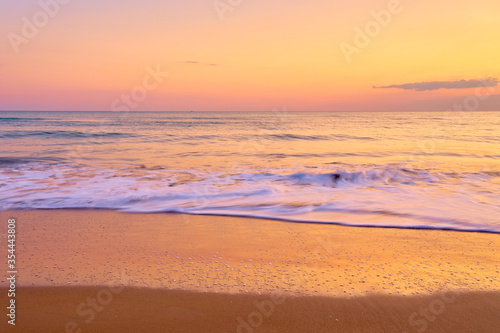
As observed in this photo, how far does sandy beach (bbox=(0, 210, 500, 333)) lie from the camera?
2.88 meters

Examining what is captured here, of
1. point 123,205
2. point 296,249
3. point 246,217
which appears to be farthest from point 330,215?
point 123,205

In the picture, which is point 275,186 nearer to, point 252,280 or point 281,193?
point 281,193

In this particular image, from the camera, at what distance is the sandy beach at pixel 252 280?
2.88 m

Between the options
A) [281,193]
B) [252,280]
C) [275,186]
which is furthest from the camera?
[275,186]

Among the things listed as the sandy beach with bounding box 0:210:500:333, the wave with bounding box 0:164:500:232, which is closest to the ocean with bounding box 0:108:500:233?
the wave with bounding box 0:164:500:232

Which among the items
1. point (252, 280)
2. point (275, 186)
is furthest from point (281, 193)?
point (252, 280)

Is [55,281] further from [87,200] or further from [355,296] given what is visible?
[87,200]

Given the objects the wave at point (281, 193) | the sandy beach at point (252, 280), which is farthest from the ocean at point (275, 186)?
the sandy beach at point (252, 280)

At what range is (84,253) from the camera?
4.21 m

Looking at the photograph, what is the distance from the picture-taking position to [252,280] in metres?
3.54

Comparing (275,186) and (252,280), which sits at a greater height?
(252,280)

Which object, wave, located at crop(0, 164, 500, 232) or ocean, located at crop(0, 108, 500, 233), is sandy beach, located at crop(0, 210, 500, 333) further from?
ocean, located at crop(0, 108, 500, 233)

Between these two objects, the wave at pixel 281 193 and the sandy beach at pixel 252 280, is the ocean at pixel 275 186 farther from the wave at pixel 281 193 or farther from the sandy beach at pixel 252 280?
the sandy beach at pixel 252 280

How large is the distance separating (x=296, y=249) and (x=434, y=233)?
2393 mm
